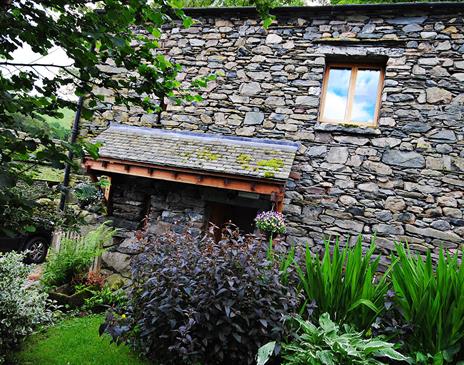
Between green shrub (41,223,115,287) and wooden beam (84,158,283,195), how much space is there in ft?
3.45

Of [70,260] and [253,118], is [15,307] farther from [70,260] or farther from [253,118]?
[253,118]

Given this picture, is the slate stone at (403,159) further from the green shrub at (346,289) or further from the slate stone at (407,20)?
the green shrub at (346,289)

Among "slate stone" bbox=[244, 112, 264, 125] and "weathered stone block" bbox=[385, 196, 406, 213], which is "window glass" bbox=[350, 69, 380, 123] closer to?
"weathered stone block" bbox=[385, 196, 406, 213]

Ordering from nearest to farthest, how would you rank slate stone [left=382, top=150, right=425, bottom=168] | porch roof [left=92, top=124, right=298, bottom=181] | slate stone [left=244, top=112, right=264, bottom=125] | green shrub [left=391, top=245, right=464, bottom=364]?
green shrub [left=391, top=245, right=464, bottom=364], porch roof [left=92, top=124, right=298, bottom=181], slate stone [left=382, top=150, right=425, bottom=168], slate stone [left=244, top=112, right=264, bottom=125]

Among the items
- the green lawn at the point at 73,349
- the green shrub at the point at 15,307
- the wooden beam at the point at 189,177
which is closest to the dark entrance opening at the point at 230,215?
the wooden beam at the point at 189,177

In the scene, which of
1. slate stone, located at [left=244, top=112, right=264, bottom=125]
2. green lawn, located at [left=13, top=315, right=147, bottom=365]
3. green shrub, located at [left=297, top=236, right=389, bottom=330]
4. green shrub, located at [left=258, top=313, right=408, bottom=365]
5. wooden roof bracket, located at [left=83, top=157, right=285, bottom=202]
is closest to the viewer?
green shrub, located at [left=258, top=313, right=408, bottom=365]

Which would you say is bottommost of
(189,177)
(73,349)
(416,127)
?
(73,349)

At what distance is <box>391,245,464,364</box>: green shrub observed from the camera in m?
2.65

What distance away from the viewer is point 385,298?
2.98 meters

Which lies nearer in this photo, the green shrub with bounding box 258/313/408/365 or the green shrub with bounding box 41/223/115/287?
the green shrub with bounding box 258/313/408/365

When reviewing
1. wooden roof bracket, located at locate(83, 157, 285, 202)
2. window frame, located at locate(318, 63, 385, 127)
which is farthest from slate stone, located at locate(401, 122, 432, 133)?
wooden roof bracket, located at locate(83, 157, 285, 202)

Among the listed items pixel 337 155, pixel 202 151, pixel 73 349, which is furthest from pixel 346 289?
pixel 202 151

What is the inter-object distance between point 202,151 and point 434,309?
13.2 feet

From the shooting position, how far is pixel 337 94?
19.9 ft
